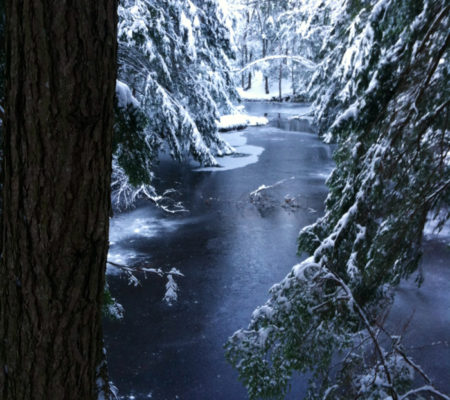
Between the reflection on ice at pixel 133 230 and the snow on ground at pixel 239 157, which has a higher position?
the snow on ground at pixel 239 157

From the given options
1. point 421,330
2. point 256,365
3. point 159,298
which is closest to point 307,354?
point 256,365

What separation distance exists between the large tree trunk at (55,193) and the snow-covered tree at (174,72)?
15.8 feet

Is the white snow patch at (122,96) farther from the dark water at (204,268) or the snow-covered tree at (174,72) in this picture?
the dark water at (204,268)

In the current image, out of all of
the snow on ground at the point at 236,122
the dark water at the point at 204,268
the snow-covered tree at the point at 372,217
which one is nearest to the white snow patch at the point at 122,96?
the snow-covered tree at the point at 372,217

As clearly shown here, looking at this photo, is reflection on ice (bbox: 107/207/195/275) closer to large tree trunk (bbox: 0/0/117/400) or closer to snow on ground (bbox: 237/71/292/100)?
large tree trunk (bbox: 0/0/117/400)

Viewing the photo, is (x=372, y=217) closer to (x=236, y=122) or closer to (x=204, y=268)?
(x=204, y=268)

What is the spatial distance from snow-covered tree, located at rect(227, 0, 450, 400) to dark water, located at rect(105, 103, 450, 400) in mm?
2763

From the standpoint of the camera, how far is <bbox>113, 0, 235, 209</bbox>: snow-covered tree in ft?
36.0

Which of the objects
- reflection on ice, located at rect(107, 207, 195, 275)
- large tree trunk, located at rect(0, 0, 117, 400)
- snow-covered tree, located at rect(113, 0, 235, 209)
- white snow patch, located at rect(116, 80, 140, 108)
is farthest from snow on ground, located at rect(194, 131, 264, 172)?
large tree trunk, located at rect(0, 0, 117, 400)

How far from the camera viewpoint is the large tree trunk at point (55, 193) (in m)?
1.59

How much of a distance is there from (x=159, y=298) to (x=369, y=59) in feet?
20.5

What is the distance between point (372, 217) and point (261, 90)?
54.2m

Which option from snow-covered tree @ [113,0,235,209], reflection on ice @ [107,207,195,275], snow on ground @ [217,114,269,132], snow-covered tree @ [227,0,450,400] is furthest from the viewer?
snow on ground @ [217,114,269,132]

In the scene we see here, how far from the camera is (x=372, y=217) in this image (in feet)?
13.9
